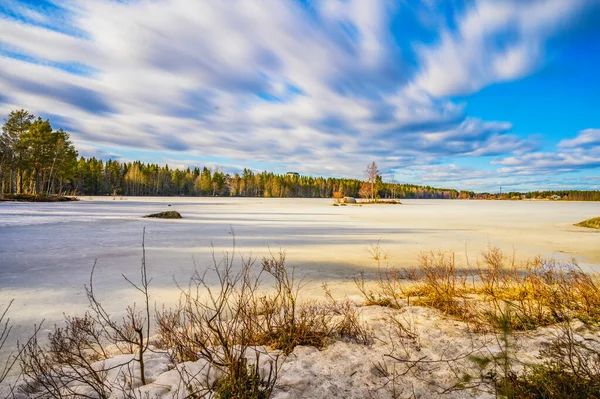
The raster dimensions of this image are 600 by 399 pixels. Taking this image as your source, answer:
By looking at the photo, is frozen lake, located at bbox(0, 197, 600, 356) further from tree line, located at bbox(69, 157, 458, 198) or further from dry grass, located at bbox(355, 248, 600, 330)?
tree line, located at bbox(69, 157, 458, 198)

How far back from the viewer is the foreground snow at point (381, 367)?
9.51ft

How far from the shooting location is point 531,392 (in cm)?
271

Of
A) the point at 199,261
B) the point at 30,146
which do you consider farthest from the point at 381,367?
the point at 30,146

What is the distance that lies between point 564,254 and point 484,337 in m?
8.50

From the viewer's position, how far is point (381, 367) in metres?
3.32

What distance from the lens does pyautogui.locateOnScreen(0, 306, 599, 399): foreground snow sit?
2898 millimetres

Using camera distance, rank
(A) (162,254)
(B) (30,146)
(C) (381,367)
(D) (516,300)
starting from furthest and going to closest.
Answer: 1. (B) (30,146)
2. (A) (162,254)
3. (D) (516,300)
4. (C) (381,367)

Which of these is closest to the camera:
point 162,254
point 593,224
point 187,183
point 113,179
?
point 162,254

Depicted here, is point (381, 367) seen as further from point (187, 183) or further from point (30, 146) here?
point (187, 183)

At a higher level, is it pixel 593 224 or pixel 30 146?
pixel 30 146

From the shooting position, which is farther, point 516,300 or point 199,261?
point 199,261

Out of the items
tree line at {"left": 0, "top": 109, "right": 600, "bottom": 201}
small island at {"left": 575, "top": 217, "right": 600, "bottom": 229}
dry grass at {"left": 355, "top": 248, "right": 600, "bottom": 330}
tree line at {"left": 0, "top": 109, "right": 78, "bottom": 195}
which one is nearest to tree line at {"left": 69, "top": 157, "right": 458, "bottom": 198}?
tree line at {"left": 0, "top": 109, "right": 600, "bottom": 201}

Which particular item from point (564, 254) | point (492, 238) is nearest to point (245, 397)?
point (564, 254)

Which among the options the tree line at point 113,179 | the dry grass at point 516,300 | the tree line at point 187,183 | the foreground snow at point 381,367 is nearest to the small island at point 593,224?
the dry grass at point 516,300
